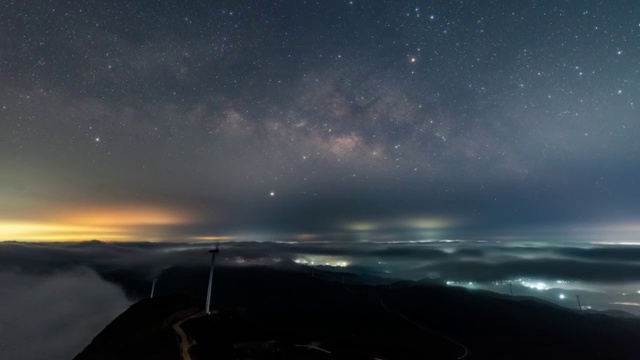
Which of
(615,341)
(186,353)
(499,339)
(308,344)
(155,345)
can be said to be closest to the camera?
(186,353)

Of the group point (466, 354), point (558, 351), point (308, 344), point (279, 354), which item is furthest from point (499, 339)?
point (279, 354)

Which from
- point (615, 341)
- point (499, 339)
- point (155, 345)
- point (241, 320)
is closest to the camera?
point (155, 345)

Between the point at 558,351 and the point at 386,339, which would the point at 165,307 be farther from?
the point at 558,351

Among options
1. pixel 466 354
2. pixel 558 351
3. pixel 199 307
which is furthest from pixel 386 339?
pixel 199 307

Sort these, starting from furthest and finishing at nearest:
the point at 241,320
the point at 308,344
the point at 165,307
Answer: the point at 165,307
the point at 241,320
the point at 308,344

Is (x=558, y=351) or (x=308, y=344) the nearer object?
(x=308, y=344)

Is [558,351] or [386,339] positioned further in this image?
[386,339]

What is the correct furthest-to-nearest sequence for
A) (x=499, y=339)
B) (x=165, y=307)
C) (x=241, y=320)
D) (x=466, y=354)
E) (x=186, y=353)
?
(x=499, y=339)
(x=466, y=354)
(x=165, y=307)
(x=241, y=320)
(x=186, y=353)

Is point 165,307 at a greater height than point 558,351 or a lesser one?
greater

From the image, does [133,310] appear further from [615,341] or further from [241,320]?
[615,341]
